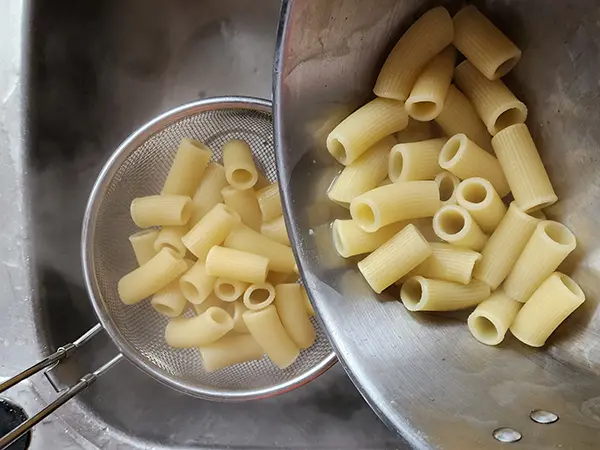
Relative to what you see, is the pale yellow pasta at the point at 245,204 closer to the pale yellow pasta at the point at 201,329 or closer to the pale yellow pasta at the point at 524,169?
the pale yellow pasta at the point at 201,329

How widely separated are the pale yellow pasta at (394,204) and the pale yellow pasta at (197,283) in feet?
0.85

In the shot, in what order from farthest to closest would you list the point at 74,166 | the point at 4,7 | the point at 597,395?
the point at 74,166
the point at 4,7
the point at 597,395

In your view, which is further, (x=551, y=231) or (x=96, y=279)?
(x=96, y=279)

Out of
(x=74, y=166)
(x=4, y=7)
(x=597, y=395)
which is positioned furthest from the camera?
(x=74, y=166)

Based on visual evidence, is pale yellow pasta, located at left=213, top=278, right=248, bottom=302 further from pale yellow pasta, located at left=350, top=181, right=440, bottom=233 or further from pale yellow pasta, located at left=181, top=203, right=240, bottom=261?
pale yellow pasta, located at left=350, top=181, right=440, bottom=233

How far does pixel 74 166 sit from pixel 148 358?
0.30 m

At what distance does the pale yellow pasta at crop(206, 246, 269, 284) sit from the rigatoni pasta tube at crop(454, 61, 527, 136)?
325 mm

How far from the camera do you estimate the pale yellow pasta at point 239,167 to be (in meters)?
0.94

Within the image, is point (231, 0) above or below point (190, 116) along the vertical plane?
above

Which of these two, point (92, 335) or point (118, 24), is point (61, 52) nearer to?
point (118, 24)

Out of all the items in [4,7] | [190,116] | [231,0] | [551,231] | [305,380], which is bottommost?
[305,380]

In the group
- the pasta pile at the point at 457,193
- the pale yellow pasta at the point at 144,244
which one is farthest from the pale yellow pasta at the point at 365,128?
the pale yellow pasta at the point at 144,244

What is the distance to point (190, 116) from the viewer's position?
100cm

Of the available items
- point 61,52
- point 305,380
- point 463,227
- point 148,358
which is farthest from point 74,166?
point 463,227
